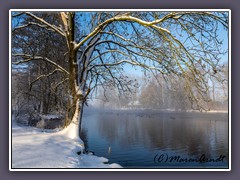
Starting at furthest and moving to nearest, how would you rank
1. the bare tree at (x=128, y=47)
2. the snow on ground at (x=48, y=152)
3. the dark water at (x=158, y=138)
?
the bare tree at (x=128, y=47)
the dark water at (x=158, y=138)
the snow on ground at (x=48, y=152)

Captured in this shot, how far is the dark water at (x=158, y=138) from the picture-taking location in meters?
4.55

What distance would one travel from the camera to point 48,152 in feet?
14.8

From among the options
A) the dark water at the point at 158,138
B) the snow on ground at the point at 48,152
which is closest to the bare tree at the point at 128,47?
the dark water at the point at 158,138

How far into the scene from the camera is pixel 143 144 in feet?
19.6

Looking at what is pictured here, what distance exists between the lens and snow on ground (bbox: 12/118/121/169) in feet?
13.9

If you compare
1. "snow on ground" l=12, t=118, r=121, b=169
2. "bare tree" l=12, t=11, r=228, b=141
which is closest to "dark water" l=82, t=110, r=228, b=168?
"snow on ground" l=12, t=118, r=121, b=169

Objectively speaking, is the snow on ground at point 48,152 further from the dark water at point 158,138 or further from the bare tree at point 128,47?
the bare tree at point 128,47

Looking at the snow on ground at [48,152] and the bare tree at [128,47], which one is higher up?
the bare tree at [128,47]

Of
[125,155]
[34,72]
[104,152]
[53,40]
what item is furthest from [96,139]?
[53,40]

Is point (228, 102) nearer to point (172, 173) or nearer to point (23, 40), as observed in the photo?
point (172, 173)

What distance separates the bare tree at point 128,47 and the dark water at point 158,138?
0.68 m

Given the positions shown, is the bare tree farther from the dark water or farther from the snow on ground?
the snow on ground

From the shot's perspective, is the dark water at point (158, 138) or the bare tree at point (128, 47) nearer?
the dark water at point (158, 138)

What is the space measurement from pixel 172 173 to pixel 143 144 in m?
1.72
